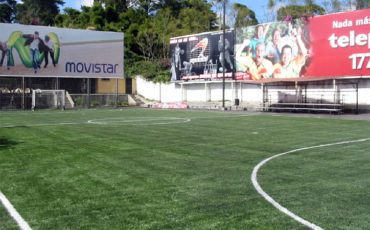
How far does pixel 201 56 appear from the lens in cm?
4141

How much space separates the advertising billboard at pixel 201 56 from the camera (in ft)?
128

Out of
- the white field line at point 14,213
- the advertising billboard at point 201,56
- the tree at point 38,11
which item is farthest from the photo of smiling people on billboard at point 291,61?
the tree at point 38,11

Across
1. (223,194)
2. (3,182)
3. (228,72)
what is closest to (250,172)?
(223,194)

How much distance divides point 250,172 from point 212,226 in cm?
315

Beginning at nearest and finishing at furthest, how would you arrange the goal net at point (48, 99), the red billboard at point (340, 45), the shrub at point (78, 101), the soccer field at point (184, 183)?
1. the soccer field at point (184, 183)
2. the red billboard at point (340, 45)
3. the goal net at point (48, 99)
4. the shrub at point (78, 101)

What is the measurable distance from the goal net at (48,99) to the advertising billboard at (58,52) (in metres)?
1.97

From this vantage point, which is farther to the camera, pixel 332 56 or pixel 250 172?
pixel 332 56

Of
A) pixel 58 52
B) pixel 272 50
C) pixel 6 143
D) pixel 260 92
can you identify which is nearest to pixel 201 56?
pixel 260 92

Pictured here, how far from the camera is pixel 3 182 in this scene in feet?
22.6

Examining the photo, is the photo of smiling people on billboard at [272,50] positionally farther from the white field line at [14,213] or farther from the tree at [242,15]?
the white field line at [14,213]

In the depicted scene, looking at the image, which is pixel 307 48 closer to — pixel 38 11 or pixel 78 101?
pixel 78 101

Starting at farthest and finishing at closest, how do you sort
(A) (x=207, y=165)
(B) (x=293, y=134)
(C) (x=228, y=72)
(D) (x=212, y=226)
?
(C) (x=228, y=72) < (B) (x=293, y=134) < (A) (x=207, y=165) < (D) (x=212, y=226)

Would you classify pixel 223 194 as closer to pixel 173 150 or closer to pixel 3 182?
pixel 3 182

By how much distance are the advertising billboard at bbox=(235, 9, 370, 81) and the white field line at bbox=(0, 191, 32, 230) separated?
87.1 feet
